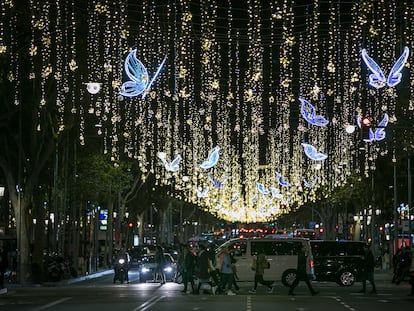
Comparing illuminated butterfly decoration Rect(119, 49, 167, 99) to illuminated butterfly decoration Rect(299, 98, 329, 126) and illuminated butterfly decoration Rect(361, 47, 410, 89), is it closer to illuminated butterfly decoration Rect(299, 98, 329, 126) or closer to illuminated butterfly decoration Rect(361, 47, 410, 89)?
illuminated butterfly decoration Rect(361, 47, 410, 89)

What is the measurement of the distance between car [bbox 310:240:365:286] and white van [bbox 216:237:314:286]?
9.14 feet

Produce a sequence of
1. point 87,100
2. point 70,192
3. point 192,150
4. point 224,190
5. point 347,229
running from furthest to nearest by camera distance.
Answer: point 224,190, point 347,229, point 192,150, point 70,192, point 87,100

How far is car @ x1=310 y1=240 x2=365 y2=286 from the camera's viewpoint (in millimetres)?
44562

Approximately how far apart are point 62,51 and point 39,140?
8.20m

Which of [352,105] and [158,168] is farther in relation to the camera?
[158,168]

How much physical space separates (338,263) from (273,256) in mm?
4225

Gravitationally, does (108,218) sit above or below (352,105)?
below

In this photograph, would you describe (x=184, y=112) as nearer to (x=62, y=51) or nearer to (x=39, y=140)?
(x=39, y=140)

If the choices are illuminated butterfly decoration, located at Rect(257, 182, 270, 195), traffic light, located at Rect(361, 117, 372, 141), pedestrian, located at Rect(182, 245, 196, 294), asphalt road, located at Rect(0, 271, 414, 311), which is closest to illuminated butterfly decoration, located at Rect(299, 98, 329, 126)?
traffic light, located at Rect(361, 117, 372, 141)

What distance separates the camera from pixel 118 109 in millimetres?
58250

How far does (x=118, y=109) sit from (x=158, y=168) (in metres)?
29.8

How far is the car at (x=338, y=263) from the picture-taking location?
1754 inches

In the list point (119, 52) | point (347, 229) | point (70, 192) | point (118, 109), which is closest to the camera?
point (119, 52)

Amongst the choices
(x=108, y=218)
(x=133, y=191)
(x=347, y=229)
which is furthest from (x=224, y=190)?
(x=108, y=218)
